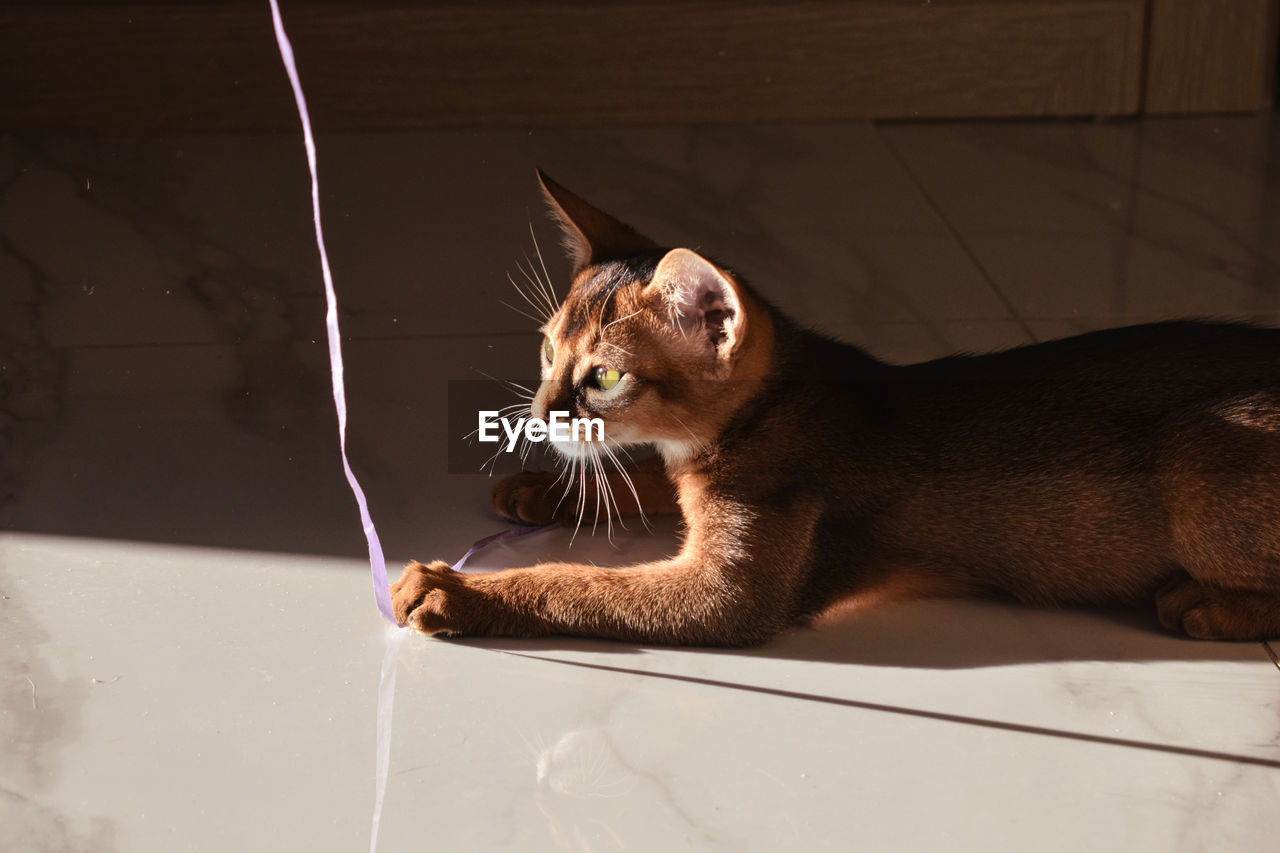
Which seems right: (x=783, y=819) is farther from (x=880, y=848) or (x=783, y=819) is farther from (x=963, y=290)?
(x=963, y=290)

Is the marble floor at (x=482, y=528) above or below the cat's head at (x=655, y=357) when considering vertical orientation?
below

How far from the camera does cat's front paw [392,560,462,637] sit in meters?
1.46

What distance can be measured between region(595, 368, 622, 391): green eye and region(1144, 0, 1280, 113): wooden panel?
201cm

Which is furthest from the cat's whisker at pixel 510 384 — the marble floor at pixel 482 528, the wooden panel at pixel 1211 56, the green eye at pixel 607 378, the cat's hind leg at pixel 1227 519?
the wooden panel at pixel 1211 56

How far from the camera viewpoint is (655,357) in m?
1.50

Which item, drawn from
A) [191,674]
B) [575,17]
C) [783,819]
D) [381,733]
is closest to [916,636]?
[783,819]

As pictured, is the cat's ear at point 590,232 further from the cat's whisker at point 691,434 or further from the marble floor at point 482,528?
the marble floor at point 482,528

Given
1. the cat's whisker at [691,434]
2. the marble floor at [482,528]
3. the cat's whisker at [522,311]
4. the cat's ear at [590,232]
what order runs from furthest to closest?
the cat's whisker at [522,311] → the cat's ear at [590,232] → the cat's whisker at [691,434] → the marble floor at [482,528]

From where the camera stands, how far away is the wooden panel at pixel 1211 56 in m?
2.96

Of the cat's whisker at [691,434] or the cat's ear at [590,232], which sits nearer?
the cat's whisker at [691,434]

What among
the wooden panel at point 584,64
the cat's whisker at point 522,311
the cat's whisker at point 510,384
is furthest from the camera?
the wooden panel at point 584,64

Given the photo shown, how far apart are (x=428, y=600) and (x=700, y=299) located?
1.40 feet

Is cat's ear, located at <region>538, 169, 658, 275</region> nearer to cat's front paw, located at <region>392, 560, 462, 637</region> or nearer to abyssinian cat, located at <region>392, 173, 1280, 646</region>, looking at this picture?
abyssinian cat, located at <region>392, 173, 1280, 646</region>

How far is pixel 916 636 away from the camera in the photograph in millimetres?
1495
